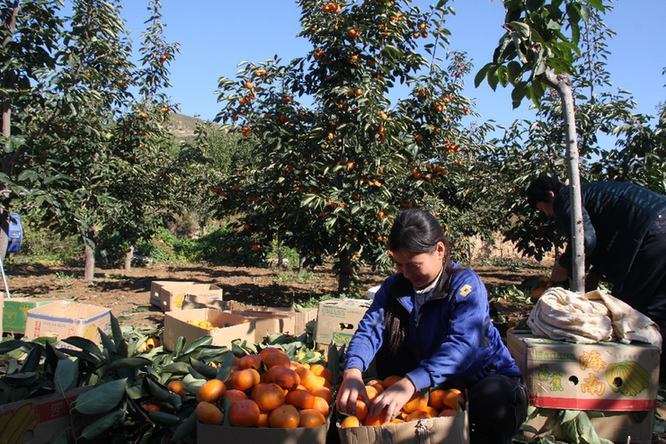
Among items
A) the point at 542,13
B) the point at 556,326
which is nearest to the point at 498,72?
the point at 542,13

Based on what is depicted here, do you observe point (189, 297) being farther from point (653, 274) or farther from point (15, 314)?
point (653, 274)

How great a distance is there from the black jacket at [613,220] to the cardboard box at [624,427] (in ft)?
2.85

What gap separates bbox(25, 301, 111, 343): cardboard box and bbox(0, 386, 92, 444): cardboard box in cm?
129

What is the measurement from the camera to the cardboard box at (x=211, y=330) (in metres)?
3.34

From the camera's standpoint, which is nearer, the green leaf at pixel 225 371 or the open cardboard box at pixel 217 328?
the green leaf at pixel 225 371

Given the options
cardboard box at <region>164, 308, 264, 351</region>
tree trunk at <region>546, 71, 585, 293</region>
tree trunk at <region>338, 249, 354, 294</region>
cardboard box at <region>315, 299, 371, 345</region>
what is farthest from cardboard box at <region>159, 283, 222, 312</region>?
tree trunk at <region>546, 71, 585, 293</region>

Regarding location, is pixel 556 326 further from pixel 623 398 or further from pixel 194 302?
pixel 194 302

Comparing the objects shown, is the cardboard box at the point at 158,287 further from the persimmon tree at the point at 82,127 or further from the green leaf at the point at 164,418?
the green leaf at the point at 164,418

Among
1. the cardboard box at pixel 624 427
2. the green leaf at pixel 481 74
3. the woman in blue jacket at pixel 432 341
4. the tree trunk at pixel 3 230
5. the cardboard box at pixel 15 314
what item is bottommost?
the cardboard box at pixel 624 427

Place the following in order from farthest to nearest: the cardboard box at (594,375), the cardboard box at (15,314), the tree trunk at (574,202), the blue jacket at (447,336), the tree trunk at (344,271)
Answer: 1. the tree trunk at (344,271)
2. the cardboard box at (15,314)
3. the tree trunk at (574,202)
4. the cardboard box at (594,375)
5. the blue jacket at (447,336)

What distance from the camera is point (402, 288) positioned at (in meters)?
2.36

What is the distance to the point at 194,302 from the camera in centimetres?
494

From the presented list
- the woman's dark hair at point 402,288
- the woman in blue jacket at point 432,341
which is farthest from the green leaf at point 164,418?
the woman's dark hair at point 402,288

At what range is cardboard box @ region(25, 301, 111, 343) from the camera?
3521 mm
